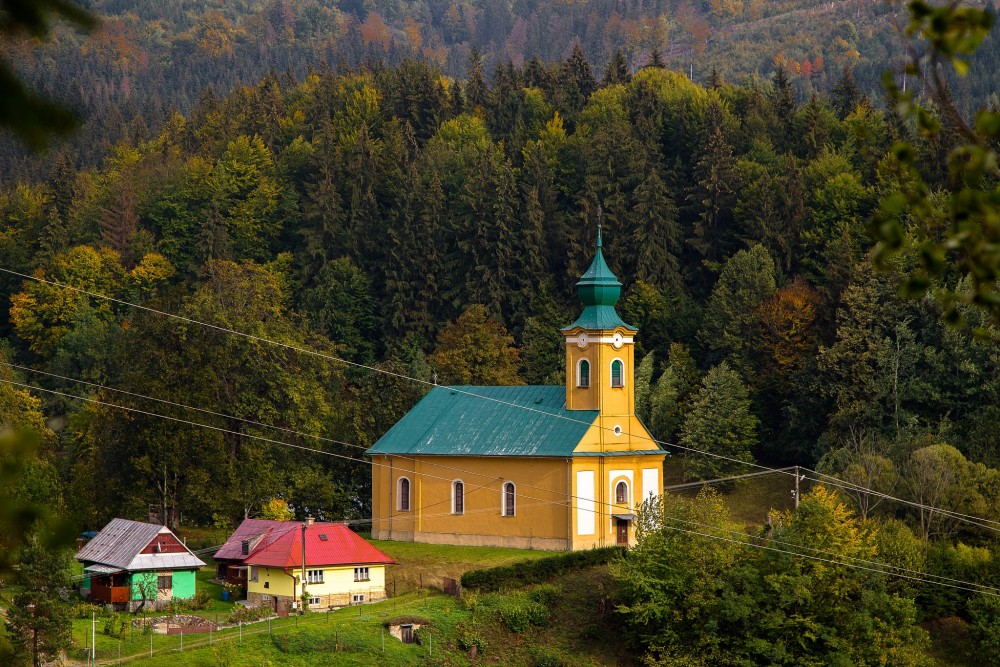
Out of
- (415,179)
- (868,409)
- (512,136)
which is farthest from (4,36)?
(512,136)

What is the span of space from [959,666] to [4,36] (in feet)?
154

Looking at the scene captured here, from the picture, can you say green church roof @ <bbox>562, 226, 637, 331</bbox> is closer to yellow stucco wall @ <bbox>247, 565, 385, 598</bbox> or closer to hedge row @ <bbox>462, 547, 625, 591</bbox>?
hedge row @ <bbox>462, 547, 625, 591</bbox>

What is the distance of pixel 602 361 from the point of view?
180ft

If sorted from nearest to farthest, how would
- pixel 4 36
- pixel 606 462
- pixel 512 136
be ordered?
pixel 4 36 < pixel 606 462 < pixel 512 136

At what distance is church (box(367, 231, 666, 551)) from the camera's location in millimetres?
53781

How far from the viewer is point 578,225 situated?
88.2 meters

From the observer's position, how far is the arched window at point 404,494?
5828 centimetres

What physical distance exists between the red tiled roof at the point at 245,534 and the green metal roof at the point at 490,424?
5.99m

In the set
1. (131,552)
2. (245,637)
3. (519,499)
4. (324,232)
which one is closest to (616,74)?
(324,232)

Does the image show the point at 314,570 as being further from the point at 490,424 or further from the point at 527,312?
the point at 527,312

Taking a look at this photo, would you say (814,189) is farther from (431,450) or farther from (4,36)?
(4,36)

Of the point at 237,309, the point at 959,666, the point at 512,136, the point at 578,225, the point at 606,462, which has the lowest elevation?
the point at 959,666

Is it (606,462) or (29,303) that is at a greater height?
(29,303)

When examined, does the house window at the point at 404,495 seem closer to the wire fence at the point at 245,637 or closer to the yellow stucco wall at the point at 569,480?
the yellow stucco wall at the point at 569,480
